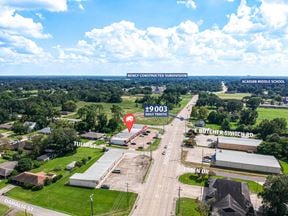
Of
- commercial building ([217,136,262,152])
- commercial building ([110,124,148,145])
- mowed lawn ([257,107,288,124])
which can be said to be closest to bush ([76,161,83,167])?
commercial building ([110,124,148,145])

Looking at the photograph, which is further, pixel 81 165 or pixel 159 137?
pixel 159 137

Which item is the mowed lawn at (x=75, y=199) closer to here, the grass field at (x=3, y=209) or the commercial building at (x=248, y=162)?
the grass field at (x=3, y=209)

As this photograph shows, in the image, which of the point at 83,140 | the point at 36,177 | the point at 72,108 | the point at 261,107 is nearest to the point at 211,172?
the point at 36,177

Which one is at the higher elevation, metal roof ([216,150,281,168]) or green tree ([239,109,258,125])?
green tree ([239,109,258,125])

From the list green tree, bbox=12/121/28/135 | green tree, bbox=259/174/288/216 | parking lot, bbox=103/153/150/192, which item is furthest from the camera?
green tree, bbox=12/121/28/135

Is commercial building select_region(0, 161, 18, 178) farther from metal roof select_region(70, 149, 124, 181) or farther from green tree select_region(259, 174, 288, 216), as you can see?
green tree select_region(259, 174, 288, 216)

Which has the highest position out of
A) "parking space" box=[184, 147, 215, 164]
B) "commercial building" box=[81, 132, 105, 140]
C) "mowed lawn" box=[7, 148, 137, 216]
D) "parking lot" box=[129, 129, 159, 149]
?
"commercial building" box=[81, 132, 105, 140]

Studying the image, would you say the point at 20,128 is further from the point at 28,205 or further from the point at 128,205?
the point at 128,205
